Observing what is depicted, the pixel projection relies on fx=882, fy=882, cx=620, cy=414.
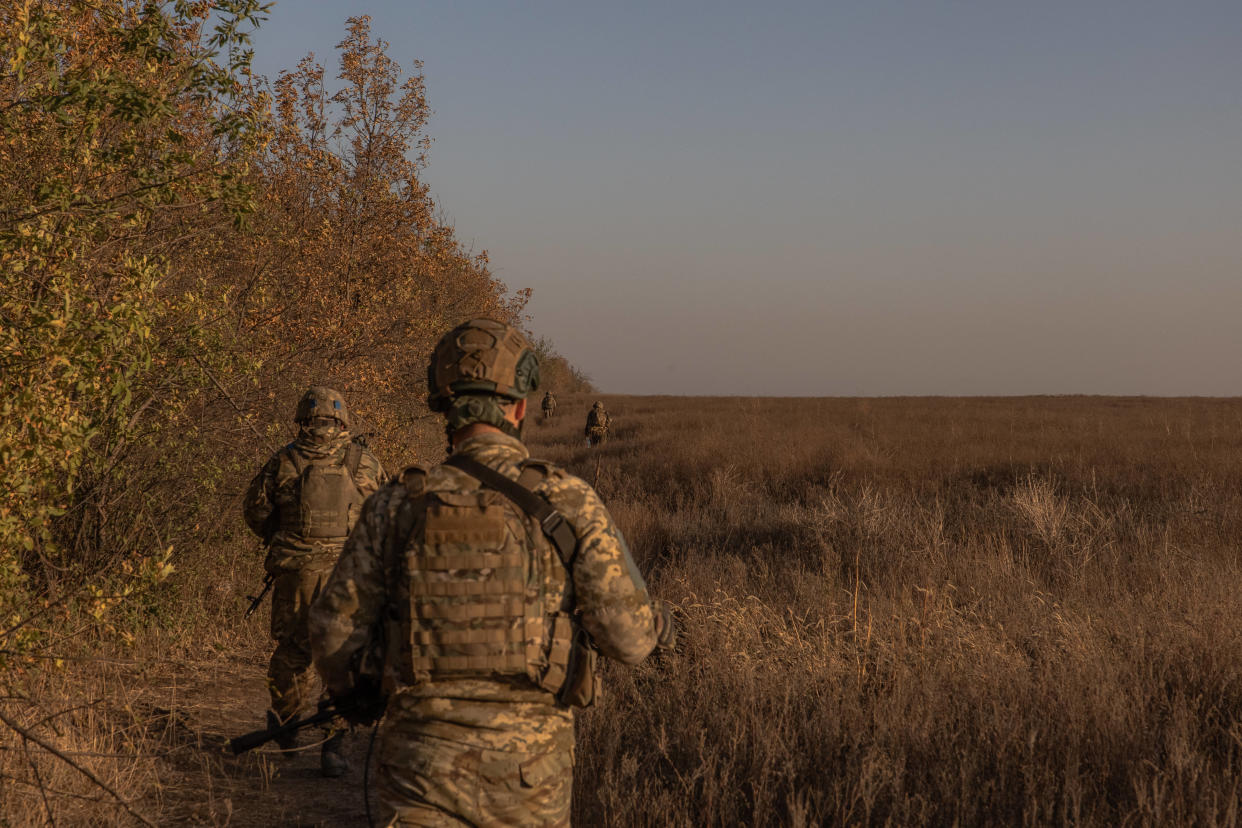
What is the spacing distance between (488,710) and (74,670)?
4.46 meters

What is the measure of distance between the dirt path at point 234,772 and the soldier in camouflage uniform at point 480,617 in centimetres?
186

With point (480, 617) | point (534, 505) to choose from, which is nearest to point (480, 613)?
point (480, 617)

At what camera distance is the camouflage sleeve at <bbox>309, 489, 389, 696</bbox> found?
7.76 ft

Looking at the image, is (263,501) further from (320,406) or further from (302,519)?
(320,406)

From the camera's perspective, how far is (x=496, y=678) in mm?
2338

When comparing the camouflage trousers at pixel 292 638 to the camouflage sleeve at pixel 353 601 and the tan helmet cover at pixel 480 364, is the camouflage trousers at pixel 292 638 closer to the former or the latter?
the camouflage sleeve at pixel 353 601

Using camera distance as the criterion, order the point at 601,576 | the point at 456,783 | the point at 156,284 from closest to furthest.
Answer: the point at 456,783 → the point at 601,576 → the point at 156,284

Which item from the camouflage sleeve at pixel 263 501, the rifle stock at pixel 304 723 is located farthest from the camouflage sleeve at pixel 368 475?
the rifle stock at pixel 304 723

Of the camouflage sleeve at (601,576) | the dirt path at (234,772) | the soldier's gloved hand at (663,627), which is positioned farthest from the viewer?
the dirt path at (234,772)

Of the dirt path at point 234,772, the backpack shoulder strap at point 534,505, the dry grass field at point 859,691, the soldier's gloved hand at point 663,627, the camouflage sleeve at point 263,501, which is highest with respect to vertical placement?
the backpack shoulder strap at point 534,505

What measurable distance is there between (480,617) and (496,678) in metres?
0.18

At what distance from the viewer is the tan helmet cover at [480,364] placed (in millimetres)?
2432

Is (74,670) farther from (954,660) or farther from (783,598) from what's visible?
(954,660)

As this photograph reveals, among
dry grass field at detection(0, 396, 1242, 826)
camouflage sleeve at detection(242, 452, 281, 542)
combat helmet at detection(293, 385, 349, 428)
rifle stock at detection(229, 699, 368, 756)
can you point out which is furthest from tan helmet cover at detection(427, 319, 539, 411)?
camouflage sleeve at detection(242, 452, 281, 542)
